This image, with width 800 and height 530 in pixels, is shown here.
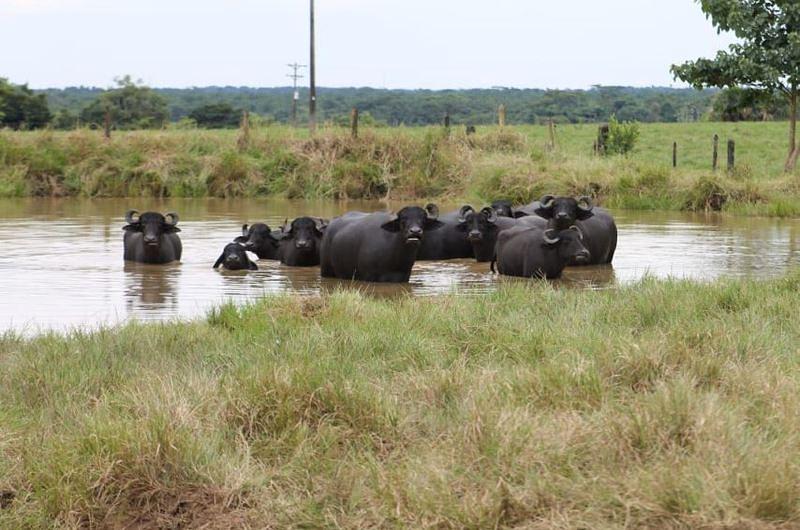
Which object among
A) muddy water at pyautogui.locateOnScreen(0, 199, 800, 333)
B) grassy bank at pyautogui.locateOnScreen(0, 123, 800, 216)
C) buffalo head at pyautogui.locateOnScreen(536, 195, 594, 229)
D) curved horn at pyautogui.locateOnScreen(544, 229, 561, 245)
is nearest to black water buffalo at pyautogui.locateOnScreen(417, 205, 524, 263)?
muddy water at pyautogui.locateOnScreen(0, 199, 800, 333)

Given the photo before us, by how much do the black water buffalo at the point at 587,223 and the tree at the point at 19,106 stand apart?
58.1 m

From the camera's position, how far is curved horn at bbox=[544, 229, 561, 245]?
13.8m

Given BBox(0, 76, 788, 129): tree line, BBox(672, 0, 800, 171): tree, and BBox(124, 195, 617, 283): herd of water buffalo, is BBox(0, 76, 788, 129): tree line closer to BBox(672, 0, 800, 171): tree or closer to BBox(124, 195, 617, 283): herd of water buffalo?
BBox(672, 0, 800, 171): tree

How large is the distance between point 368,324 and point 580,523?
167 inches

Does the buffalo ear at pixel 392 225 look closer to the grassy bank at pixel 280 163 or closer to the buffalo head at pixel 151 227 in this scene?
the buffalo head at pixel 151 227

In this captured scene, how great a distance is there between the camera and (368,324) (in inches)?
345

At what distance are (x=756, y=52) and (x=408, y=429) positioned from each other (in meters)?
27.3

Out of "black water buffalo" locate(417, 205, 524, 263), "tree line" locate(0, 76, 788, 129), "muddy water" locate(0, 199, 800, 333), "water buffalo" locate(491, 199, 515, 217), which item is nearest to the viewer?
"muddy water" locate(0, 199, 800, 333)

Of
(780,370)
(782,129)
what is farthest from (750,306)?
Answer: (782,129)

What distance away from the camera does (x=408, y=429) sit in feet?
19.3

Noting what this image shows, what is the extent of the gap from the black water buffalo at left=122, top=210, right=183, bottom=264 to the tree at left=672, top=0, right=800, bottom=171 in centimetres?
1935

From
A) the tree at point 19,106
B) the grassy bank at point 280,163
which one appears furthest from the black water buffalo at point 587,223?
the tree at point 19,106

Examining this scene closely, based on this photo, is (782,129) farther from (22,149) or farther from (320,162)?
(22,149)

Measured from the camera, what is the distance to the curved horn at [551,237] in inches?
543
